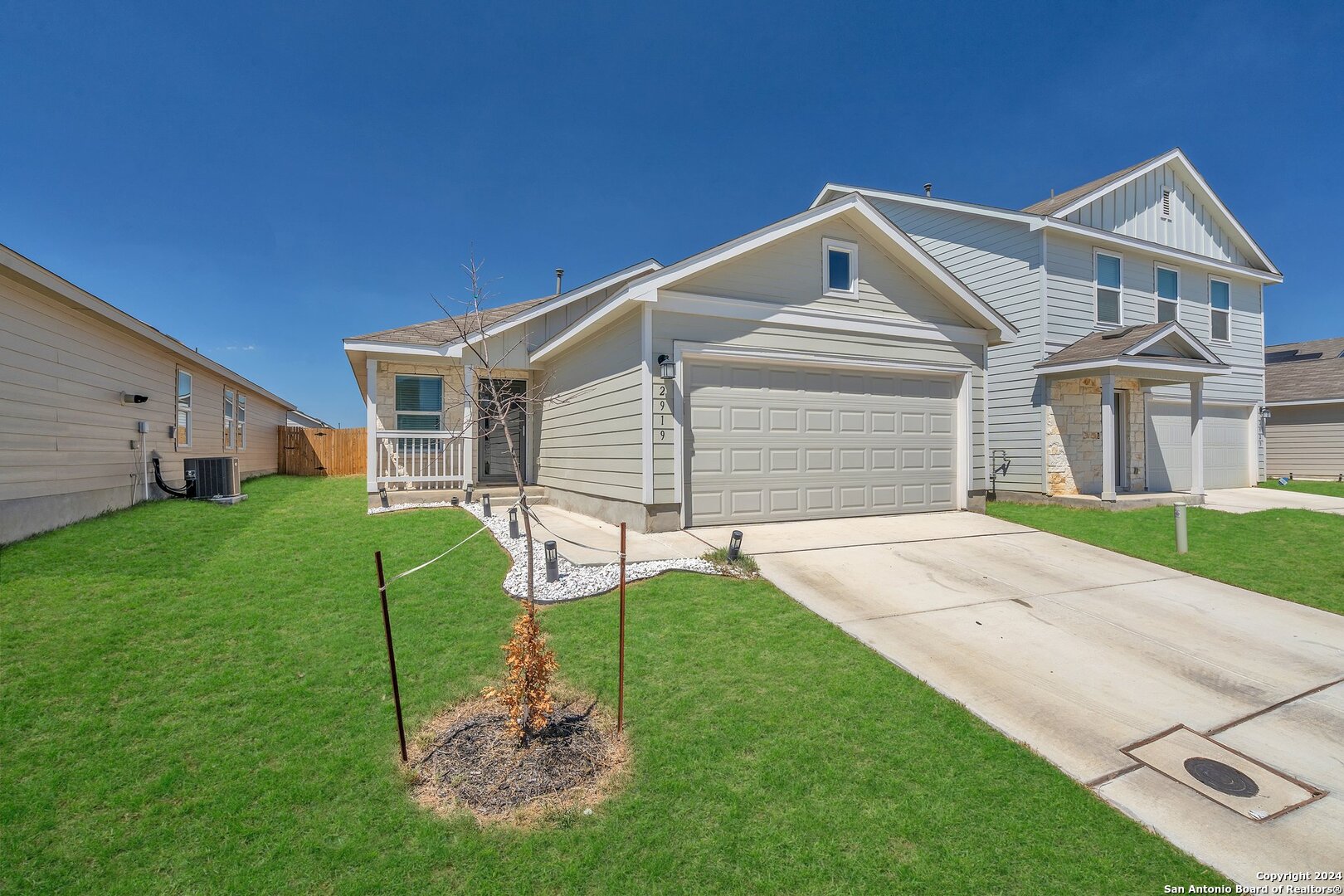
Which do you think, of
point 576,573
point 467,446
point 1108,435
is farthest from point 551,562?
point 1108,435

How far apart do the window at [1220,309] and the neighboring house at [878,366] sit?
0.24 ft

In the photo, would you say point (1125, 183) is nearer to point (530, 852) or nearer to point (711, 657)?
point (711, 657)

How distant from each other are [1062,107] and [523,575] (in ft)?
57.2

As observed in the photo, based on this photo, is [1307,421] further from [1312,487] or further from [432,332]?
[432,332]

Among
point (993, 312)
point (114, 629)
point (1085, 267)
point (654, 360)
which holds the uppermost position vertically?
point (1085, 267)

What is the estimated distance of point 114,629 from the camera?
14.1ft

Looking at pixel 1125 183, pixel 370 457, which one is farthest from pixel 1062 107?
pixel 370 457

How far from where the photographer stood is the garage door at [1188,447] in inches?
536

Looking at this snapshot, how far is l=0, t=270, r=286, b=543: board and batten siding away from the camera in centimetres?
693

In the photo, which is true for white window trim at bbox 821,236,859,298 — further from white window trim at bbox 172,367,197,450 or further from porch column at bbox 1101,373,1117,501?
white window trim at bbox 172,367,197,450

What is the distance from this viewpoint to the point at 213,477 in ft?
37.7

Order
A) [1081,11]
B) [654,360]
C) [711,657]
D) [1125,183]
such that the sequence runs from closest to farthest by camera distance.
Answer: [711,657] → [654,360] → [1081,11] → [1125,183]

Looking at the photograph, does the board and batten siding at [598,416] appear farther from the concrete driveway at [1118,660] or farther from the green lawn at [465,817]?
the green lawn at [465,817]

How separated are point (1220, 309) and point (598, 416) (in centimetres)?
1750
